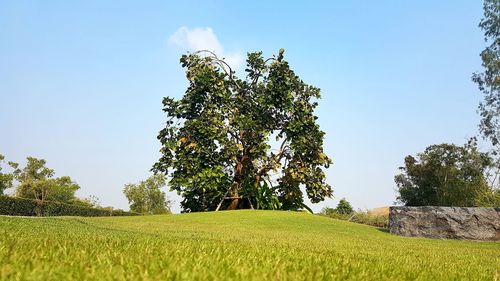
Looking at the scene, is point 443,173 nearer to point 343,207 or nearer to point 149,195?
point 343,207

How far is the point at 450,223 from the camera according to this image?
17359 mm

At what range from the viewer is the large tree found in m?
24.7

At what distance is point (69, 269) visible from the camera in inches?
111

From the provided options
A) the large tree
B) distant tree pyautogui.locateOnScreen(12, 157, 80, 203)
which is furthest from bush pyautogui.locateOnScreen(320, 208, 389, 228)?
distant tree pyautogui.locateOnScreen(12, 157, 80, 203)

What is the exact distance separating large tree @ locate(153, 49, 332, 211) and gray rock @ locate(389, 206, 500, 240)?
27.3ft

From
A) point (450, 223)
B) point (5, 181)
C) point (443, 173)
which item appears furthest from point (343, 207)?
point (5, 181)

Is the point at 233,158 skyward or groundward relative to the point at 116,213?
skyward

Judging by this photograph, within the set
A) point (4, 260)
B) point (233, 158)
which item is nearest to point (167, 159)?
point (233, 158)

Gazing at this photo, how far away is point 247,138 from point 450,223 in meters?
12.3

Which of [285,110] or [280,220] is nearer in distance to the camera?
[280,220]

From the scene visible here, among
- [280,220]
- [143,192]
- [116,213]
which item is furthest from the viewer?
[143,192]

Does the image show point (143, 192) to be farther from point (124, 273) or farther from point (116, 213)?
point (124, 273)

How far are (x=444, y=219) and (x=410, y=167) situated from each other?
24.9 meters

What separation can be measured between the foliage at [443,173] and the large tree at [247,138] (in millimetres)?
16165
